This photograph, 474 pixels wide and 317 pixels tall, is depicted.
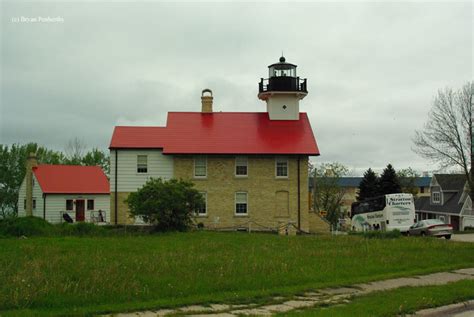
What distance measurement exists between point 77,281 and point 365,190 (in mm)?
61113

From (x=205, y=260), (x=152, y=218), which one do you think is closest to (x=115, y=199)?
(x=152, y=218)

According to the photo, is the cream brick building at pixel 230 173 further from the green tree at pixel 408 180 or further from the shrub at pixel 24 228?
the green tree at pixel 408 180

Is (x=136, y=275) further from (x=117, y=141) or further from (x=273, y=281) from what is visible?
(x=117, y=141)

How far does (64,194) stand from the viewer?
176 ft

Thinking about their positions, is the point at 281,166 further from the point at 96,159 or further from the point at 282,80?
the point at 96,159

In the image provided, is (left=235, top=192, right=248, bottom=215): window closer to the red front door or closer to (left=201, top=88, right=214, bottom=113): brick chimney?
(left=201, top=88, right=214, bottom=113): brick chimney

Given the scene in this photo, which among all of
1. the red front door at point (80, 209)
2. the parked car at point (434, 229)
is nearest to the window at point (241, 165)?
the parked car at point (434, 229)

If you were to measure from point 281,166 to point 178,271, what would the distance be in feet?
91.4

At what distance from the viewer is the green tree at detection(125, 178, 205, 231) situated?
100 feet

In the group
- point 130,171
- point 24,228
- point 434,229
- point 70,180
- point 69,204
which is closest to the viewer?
point 24,228

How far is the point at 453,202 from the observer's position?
70.6m

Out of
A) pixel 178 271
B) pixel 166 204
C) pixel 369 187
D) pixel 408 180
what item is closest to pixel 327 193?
pixel 369 187

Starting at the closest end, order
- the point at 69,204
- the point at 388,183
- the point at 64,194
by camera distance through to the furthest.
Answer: the point at 64,194, the point at 69,204, the point at 388,183

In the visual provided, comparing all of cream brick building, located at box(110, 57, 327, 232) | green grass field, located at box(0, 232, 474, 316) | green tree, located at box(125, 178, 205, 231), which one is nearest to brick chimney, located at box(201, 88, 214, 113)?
cream brick building, located at box(110, 57, 327, 232)
